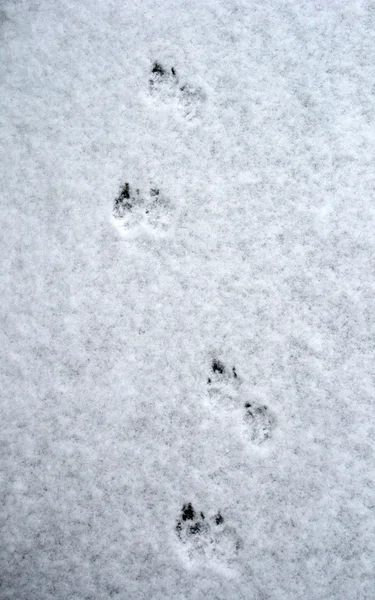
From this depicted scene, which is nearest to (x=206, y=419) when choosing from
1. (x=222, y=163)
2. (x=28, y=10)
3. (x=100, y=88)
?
(x=222, y=163)

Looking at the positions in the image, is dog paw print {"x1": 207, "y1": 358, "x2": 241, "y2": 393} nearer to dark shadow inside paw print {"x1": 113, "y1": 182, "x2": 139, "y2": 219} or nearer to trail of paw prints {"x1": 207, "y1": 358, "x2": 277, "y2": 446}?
trail of paw prints {"x1": 207, "y1": 358, "x2": 277, "y2": 446}

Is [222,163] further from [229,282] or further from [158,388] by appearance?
[158,388]

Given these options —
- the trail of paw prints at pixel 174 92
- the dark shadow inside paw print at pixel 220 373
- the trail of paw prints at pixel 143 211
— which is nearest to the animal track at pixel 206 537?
the dark shadow inside paw print at pixel 220 373

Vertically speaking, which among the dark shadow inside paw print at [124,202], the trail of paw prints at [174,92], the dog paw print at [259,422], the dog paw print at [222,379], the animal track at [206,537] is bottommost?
the animal track at [206,537]

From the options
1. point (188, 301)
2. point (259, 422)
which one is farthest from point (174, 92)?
point (259, 422)

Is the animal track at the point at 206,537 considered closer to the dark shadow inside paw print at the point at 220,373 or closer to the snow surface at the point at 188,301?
the snow surface at the point at 188,301

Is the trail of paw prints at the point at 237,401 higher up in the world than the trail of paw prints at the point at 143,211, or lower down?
lower down

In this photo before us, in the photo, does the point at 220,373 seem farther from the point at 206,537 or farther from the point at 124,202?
the point at 124,202

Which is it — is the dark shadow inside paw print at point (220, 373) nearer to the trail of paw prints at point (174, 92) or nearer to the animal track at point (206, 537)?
the animal track at point (206, 537)
